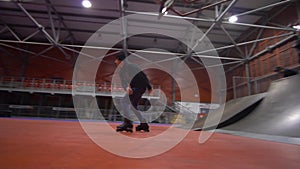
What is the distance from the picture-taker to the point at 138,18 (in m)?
10.6

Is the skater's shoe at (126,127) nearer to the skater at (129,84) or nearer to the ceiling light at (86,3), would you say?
the skater at (129,84)

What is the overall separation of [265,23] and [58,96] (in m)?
15.3

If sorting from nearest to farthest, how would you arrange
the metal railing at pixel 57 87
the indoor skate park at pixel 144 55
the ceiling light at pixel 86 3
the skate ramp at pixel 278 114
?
the skate ramp at pixel 278 114 < the ceiling light at pixel 86 3 < the indoor skate park at pixel 144 55 < the metal railing at pixel 57 87

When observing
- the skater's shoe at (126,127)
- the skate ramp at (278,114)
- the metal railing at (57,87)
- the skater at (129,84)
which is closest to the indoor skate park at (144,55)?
the metal railing at (57,87)

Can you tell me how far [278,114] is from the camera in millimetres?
3076

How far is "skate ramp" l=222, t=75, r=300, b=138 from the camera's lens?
2593 millimetres

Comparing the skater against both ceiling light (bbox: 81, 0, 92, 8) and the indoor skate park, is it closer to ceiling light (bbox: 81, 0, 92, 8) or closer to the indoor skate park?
the indoor skate park

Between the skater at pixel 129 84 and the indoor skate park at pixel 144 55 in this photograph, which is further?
the indoor skate park at pixel 144 55

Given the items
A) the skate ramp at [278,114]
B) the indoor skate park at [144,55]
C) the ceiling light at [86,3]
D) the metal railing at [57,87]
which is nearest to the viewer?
the skate ramp at [278,114]

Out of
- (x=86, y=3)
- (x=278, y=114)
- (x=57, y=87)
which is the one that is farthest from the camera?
(x=57, y=87)

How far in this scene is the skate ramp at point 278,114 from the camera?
2.59 meters

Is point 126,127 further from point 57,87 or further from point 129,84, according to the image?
point 57,87

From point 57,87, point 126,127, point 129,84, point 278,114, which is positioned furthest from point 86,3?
point 278,114

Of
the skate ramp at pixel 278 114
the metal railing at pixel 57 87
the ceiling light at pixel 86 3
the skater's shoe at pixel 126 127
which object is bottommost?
the skater's shoe at pixel 126 127
